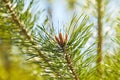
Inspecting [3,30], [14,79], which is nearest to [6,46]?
[3,30]

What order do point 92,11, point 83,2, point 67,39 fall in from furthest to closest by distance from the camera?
point 83,2 → point 92,11 → point 67,39

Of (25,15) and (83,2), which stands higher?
(25,15)

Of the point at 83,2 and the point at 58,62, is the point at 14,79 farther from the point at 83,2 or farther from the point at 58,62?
the point at 58,62

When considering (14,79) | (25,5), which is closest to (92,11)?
(25,5)

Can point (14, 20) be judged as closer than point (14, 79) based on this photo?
Yes

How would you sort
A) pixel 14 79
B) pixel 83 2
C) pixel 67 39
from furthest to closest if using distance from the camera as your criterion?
pixel 14 79 → pixel 83 2 → pixel 67 39

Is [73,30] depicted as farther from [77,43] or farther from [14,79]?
[14,79]

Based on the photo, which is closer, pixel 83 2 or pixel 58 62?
pixel 58 62

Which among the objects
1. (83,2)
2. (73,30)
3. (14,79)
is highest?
(73,30)

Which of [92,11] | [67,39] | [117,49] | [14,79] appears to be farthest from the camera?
[14,79]
